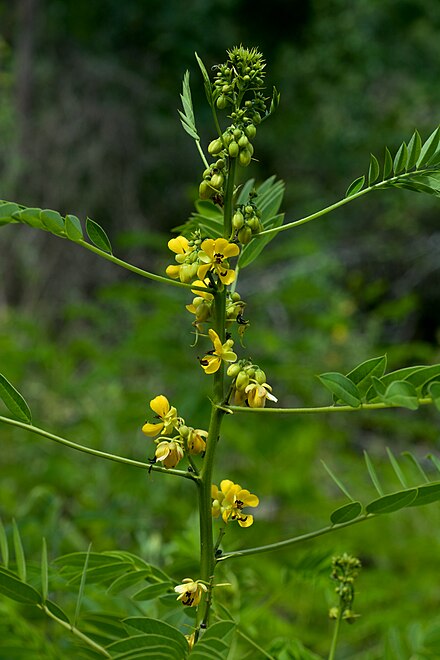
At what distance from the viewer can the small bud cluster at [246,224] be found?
48 centimetres

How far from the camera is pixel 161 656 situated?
407 mm

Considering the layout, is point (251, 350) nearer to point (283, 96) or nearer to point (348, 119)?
point (348, 119)

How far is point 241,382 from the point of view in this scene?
0.47 meters

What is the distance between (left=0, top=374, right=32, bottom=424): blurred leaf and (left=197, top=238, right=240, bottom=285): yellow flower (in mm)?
141

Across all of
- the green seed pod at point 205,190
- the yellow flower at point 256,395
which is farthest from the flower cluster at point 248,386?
the green seed pod at point 205,190

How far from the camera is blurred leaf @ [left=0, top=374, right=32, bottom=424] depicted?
0.48m

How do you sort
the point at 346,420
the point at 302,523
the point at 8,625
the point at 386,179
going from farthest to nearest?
the point at 346,420 → the point at 302,523 → the point at 8,625 → the point at 386,179

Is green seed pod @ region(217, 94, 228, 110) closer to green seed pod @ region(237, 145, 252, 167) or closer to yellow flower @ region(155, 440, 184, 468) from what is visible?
green seed pod @ region(237, 145, 252, 167)

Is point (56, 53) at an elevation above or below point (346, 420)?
above

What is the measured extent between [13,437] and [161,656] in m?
1.88

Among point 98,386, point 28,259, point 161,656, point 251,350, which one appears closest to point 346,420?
point 251,350

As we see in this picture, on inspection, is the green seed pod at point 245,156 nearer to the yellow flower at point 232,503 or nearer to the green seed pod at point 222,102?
the green seed pod at point 222,102

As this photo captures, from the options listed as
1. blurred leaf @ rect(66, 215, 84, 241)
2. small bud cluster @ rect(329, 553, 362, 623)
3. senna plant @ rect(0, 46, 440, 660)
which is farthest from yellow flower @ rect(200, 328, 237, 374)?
small bud cluster @ rect(329, 553, 362, 623)

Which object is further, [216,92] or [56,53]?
[56,53]
